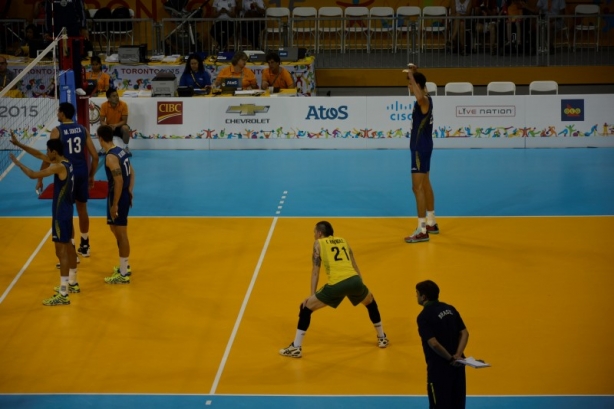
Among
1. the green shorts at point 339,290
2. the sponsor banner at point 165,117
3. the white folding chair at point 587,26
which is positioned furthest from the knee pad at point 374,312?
the white folding chair at point 587,26

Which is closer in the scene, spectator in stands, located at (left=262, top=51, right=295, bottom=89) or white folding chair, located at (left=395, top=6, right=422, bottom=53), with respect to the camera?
spectator in stands, located at (left=262, top=51, right=295, bottom=89)

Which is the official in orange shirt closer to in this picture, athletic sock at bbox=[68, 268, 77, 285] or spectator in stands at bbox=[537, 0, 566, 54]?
athletic sock at bbox=[68, 268, 77, 285]

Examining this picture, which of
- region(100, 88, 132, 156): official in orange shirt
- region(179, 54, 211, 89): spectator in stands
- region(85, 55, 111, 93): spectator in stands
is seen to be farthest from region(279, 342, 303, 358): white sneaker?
region(85, 55, 111, 93): spectator in stands

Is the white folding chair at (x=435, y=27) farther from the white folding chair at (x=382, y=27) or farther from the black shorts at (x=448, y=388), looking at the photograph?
the black shorts at (x=448, y=388)

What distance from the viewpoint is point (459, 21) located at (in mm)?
28469

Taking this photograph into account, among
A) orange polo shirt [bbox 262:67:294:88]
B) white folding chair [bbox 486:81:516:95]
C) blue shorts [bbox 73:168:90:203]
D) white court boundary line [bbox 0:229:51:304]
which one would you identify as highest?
orange polo shirt [bbox 262:67:294:88]

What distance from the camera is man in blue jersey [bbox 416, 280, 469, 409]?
943 centimetres

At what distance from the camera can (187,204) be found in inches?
744

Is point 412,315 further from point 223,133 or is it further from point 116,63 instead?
point 116,63

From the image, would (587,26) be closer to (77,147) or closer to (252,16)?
(252,16)

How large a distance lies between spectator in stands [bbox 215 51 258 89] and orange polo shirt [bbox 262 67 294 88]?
0.29 metres

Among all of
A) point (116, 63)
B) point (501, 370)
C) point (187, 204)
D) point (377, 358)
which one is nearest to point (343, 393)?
point (377, 358)

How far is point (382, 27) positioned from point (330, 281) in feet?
57.5

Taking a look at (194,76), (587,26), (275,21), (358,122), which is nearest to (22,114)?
(194,76)
